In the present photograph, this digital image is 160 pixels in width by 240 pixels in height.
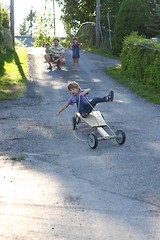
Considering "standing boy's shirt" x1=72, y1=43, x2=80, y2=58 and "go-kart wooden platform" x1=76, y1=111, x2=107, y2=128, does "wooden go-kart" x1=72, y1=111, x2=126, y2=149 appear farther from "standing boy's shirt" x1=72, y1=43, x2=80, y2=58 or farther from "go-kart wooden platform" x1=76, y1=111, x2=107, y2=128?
"standing boy's shirt" x1=72, y1=43, x2=80, y2=58

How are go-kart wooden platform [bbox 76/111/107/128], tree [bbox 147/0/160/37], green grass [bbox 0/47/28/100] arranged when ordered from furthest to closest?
tree [bbox 147/0/160/37] < green grass [bbox 0/47/28/100] < go-kart wooden platform [bbox 76/111/107/128]

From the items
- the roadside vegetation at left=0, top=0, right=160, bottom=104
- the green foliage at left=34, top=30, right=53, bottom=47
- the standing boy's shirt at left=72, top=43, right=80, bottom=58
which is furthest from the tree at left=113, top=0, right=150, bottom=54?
the green foliage at left=34, top=30, right=53, bottom=47

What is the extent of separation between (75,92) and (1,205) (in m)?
3.91

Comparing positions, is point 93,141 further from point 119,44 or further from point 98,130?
point 119,44

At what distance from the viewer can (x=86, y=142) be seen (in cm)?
872

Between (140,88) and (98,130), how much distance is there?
20.6 ft

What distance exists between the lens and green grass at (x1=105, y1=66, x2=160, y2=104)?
13.2m

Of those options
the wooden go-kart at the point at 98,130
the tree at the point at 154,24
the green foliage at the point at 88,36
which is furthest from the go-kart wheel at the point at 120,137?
the green foliage at the point at 88,36

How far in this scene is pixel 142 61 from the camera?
15398mm

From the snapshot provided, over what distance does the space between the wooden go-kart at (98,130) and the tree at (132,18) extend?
1586 centimetres

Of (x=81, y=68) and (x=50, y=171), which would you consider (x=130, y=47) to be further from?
(x=50, y=171)

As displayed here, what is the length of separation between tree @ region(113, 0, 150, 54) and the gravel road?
42.8 feet

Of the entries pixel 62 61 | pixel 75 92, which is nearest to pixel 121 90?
pixel 62 61

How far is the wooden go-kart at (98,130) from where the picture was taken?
8250 mm
